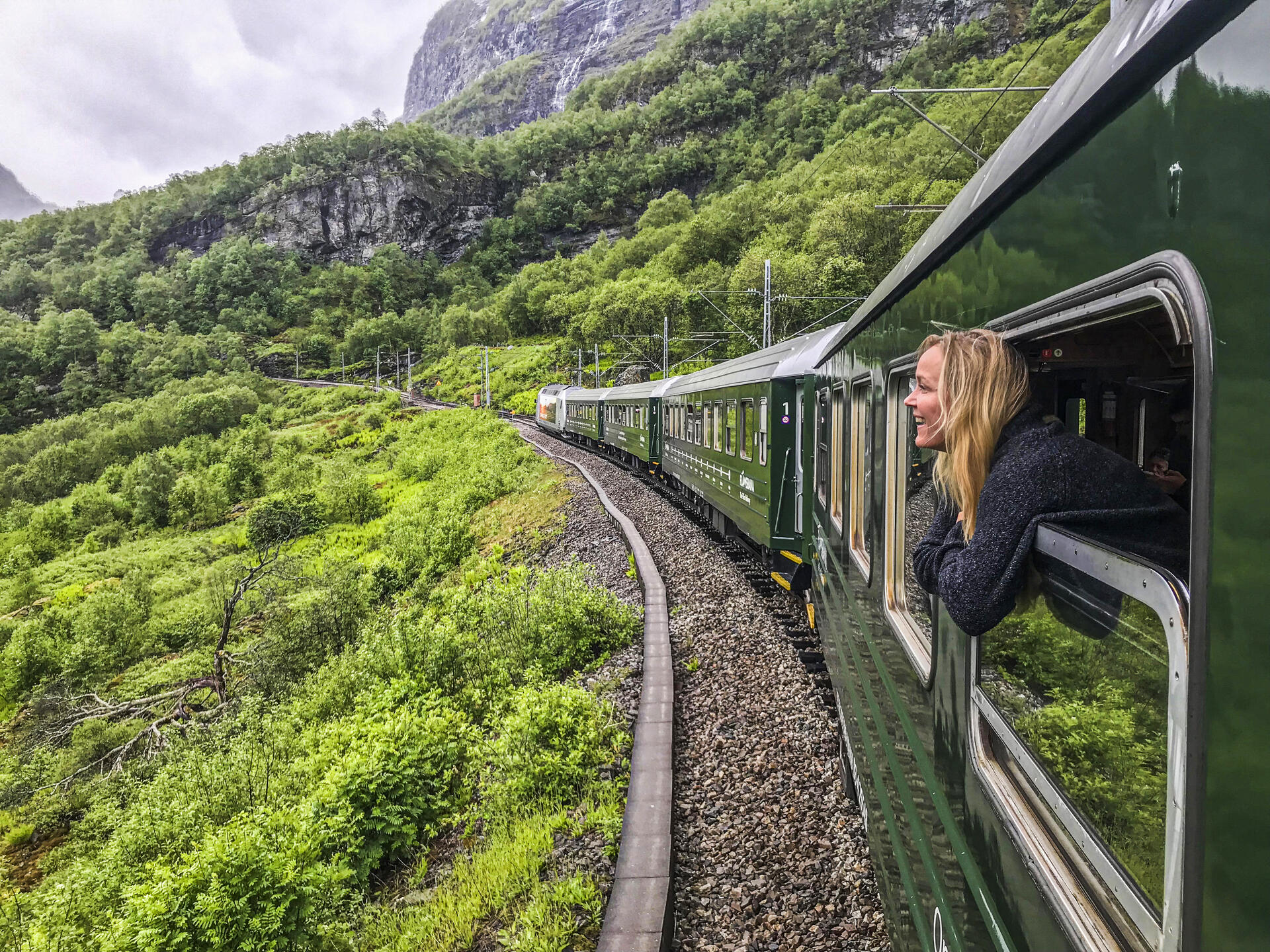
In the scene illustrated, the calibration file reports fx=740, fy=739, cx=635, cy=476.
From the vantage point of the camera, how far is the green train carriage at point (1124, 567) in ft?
2.84

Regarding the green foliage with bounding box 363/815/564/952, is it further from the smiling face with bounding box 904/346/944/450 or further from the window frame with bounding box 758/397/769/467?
the window frame with bounding box 758/397/769/467

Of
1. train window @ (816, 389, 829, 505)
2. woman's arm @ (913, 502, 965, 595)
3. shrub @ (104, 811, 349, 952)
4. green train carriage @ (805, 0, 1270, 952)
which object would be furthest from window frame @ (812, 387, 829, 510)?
shrub @ (104, 811, 349, 952)

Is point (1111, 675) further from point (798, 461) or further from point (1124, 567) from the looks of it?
point (798, 461)

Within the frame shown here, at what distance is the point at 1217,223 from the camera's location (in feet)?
2.99

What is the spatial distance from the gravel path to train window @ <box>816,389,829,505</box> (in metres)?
1.70

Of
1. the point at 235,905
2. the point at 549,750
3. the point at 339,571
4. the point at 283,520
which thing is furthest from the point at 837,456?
the point at 283,520

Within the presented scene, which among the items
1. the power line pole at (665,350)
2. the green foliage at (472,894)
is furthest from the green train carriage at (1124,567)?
the power line pole at (665,350)

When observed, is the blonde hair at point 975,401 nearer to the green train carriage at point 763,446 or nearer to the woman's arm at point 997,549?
the woman's arm at point 997,549

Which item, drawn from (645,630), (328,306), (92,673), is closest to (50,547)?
(92,673)

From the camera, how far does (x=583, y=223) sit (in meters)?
134

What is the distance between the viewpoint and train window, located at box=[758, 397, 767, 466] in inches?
330

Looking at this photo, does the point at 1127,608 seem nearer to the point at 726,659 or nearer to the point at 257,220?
the point at 726,659

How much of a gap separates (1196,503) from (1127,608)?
0.25 meters

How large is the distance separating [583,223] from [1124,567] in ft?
461
